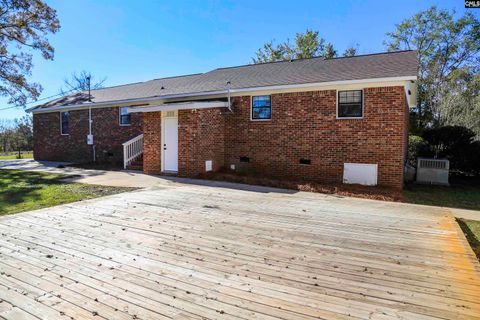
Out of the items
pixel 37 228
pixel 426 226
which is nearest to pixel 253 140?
pixel 426 226

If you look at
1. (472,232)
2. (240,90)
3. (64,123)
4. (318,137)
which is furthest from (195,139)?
(64,123)

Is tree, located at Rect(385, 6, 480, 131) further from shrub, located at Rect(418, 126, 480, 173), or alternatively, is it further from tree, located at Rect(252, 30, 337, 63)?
shrub, located at Rect(418, 126, 480, 173)

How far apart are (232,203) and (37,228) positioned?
384cm

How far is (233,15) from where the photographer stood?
20953mm

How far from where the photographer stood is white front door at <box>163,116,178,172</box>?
1226 centimetres

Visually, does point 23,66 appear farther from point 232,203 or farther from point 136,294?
point 136,294

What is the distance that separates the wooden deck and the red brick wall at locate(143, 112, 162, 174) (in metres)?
6.08

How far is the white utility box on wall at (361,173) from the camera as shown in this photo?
33.7 feet

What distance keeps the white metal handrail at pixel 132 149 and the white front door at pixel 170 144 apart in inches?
125

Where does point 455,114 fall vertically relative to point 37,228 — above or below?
above

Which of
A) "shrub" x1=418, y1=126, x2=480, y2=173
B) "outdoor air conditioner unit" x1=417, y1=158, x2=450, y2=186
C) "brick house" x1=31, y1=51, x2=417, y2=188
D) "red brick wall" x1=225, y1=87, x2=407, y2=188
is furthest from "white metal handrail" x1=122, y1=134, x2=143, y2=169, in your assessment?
"shrub" x1=418, y1=126, x2=480, y2=173

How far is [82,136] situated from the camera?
1861cm

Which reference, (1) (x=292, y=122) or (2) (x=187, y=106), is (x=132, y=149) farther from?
(1) (x=292, y=122)

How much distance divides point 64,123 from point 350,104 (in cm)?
1715
